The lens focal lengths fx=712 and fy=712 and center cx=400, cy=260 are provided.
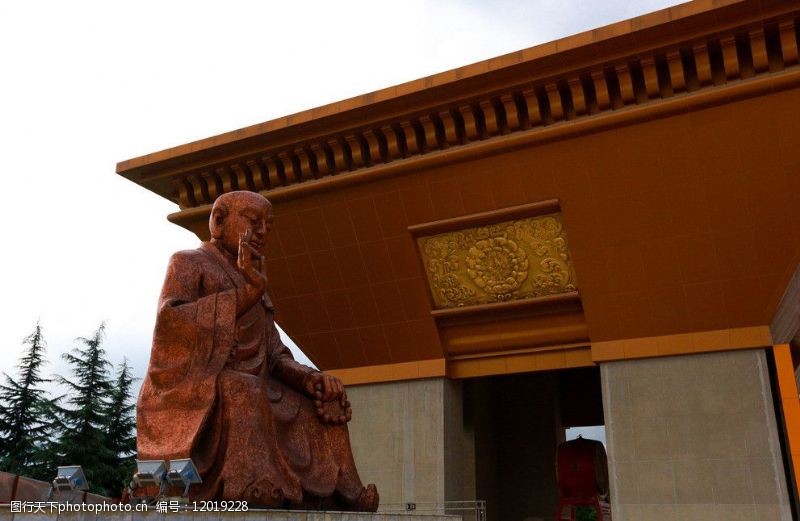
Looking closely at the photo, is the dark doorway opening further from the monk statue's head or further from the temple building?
the monk statue's head

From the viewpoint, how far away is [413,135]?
30.3ft

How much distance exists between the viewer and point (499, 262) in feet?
31.3

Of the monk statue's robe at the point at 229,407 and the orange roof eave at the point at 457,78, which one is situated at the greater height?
the orange roof eave at the point at 457,78

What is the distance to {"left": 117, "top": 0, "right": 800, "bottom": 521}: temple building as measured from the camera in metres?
7.88

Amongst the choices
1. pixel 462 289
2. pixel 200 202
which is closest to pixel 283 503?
pixel 462 289

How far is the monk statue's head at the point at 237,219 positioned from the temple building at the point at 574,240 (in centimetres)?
428

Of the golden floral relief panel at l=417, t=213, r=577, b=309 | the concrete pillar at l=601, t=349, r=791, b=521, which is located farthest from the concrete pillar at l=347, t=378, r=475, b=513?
the concrete pillar at l=601, t=349, r=791, b=521

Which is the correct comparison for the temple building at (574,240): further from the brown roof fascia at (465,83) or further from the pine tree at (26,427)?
the pine tree at (26,427)

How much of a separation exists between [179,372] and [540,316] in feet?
20.6

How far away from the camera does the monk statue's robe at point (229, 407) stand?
4.01 meters

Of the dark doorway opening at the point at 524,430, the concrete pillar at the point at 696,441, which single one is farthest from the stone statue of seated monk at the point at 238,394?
the dark doorway opening at the point at 524,430

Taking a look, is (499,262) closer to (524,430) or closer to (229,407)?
(524,430)

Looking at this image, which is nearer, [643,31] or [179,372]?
[179,372]

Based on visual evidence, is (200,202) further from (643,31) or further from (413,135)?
(643,31)
